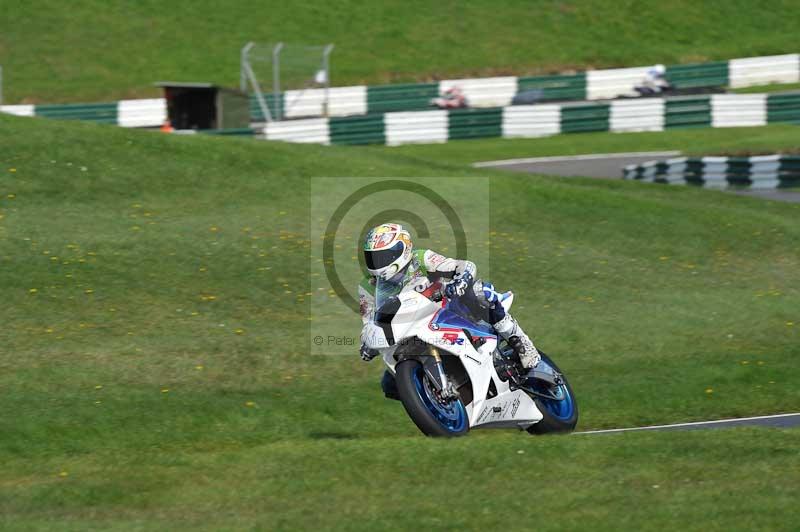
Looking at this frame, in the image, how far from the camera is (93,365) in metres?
13.2

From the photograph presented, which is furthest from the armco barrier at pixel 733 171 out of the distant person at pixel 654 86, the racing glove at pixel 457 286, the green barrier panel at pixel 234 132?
the racing glove at pixel 457 286

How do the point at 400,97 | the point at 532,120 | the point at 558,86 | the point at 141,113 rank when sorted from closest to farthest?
the point at 532,120 → the point at 141,113 → the point at 400,97 → the point at 558,86

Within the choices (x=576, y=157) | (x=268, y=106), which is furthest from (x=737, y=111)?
(x=268, y=106)

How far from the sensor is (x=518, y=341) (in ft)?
33.9

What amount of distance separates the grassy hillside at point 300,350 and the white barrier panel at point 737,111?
37.8 ft

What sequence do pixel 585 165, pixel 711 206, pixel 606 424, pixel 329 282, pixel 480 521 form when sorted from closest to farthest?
1. pixel 480 521
2. pixel 606 424
3. pixel 329 282
4. pixel 711 206
5. pixel 585 165

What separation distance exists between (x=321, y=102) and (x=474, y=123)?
16.2ft

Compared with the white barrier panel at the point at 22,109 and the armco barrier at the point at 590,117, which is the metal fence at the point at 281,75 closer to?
the armco barrier at the point at 590,117

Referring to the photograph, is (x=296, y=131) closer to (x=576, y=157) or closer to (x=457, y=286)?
(x=576, y=157)

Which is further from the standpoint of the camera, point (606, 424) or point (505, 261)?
point (505, 261)

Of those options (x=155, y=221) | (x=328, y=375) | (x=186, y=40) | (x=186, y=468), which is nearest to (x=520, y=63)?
(x=186, y=40)

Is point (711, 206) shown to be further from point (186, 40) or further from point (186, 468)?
point (186, 40)

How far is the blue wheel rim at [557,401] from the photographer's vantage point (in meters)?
10.6

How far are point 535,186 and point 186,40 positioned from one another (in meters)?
27.6
